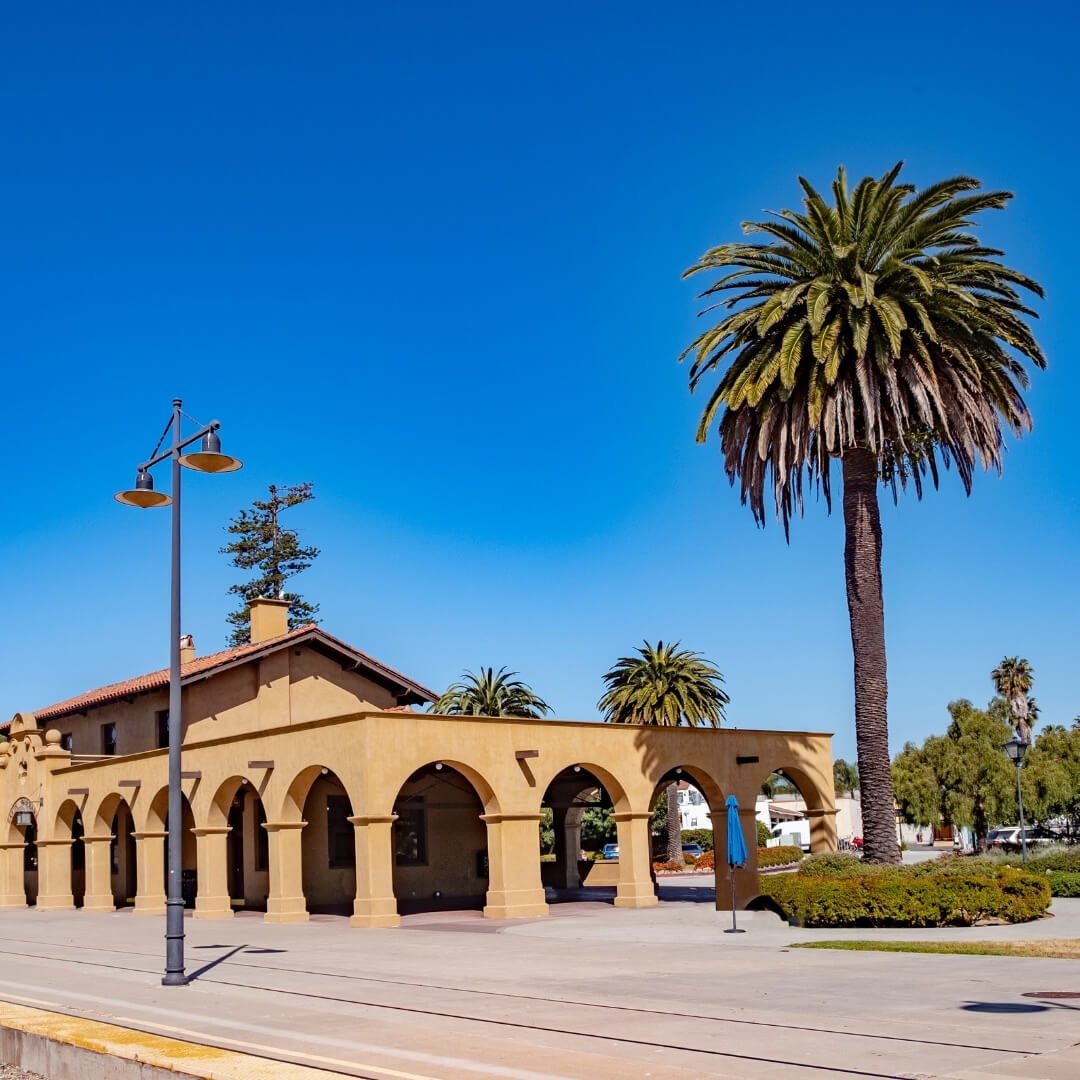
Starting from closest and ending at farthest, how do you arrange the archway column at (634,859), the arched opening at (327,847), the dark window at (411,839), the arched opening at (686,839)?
A: the archway column at (634,859)
the arched opening at (686,839)
the arched opening at (327,847)
the dark window at (411,839)

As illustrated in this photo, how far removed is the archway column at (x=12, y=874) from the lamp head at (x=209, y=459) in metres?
28.9

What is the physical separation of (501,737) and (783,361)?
9794mm

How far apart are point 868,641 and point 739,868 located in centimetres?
546

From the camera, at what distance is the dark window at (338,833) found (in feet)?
111

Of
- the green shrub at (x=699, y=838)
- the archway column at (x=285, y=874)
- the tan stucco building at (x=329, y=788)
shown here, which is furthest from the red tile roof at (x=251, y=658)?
the green shrub at (x=699, y=838)

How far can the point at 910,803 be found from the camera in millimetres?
50031

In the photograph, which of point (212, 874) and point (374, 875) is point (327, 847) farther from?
point (374, 875)

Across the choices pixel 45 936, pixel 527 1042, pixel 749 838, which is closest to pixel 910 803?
pixel 749 838

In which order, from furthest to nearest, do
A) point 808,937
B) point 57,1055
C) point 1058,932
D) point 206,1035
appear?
point 808,937 → point 1058,932 → point 206,1035 → point 57,1055

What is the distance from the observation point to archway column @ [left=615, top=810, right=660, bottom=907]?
1163 inches

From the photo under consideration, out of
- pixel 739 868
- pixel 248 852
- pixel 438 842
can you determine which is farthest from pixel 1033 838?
pixel 248 852

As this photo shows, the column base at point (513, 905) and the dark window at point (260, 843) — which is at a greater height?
the dark window at point (260, 843)

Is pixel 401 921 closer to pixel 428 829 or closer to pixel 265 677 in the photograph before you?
pixel 428 829

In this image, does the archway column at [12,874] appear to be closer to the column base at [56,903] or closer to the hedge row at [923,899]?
the column base at [56,903]
